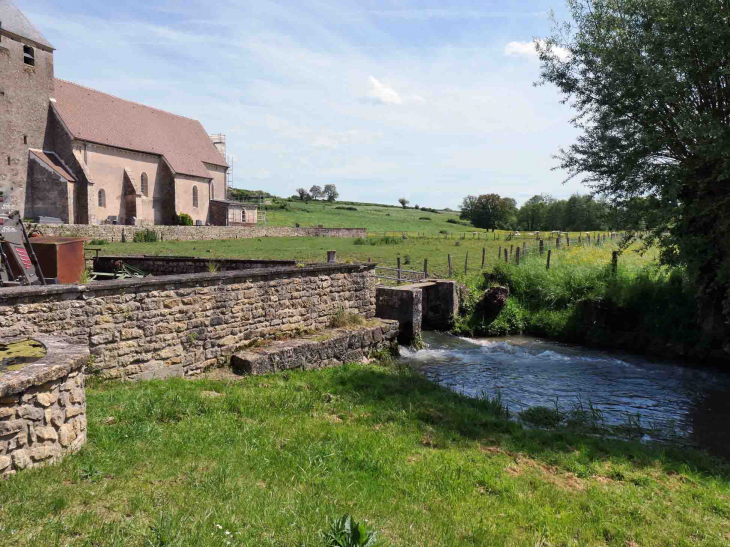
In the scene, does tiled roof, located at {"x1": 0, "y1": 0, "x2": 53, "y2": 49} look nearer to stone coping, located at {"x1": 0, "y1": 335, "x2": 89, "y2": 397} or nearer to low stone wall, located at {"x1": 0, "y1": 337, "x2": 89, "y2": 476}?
stone coping, located at {"x1": 0, "y1": 335, "x2": 89, "y2": 397}

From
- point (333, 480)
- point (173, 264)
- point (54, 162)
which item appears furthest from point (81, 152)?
point (333, 480)

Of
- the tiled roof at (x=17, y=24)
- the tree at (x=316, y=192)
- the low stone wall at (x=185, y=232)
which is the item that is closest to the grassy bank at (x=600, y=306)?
the low stone wall at (x=185, y=232)

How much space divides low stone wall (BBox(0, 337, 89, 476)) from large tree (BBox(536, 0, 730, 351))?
11.5 metres

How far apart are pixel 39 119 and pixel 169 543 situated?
46.1 m

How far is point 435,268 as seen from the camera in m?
24.7

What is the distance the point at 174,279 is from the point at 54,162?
40.1 metres

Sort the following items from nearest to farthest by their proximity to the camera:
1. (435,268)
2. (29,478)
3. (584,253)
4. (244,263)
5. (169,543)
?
(169,543) → (29,478) → (244,263) → (584,253) → (435,268)

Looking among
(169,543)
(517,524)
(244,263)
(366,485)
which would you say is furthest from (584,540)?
(244,263)

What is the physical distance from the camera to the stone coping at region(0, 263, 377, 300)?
20.8ft

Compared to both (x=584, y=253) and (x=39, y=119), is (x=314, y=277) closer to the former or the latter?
(x=584, y=253)

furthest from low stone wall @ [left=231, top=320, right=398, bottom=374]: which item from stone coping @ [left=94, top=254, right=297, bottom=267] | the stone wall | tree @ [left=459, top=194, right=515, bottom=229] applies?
tree @ [left=459, top=194, right=515, bottom=229]

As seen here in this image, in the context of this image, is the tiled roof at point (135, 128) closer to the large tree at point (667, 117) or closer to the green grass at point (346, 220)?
the green grass at point (346, 220)

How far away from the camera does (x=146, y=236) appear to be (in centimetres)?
3697

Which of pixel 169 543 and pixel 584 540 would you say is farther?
pixel 584 540
